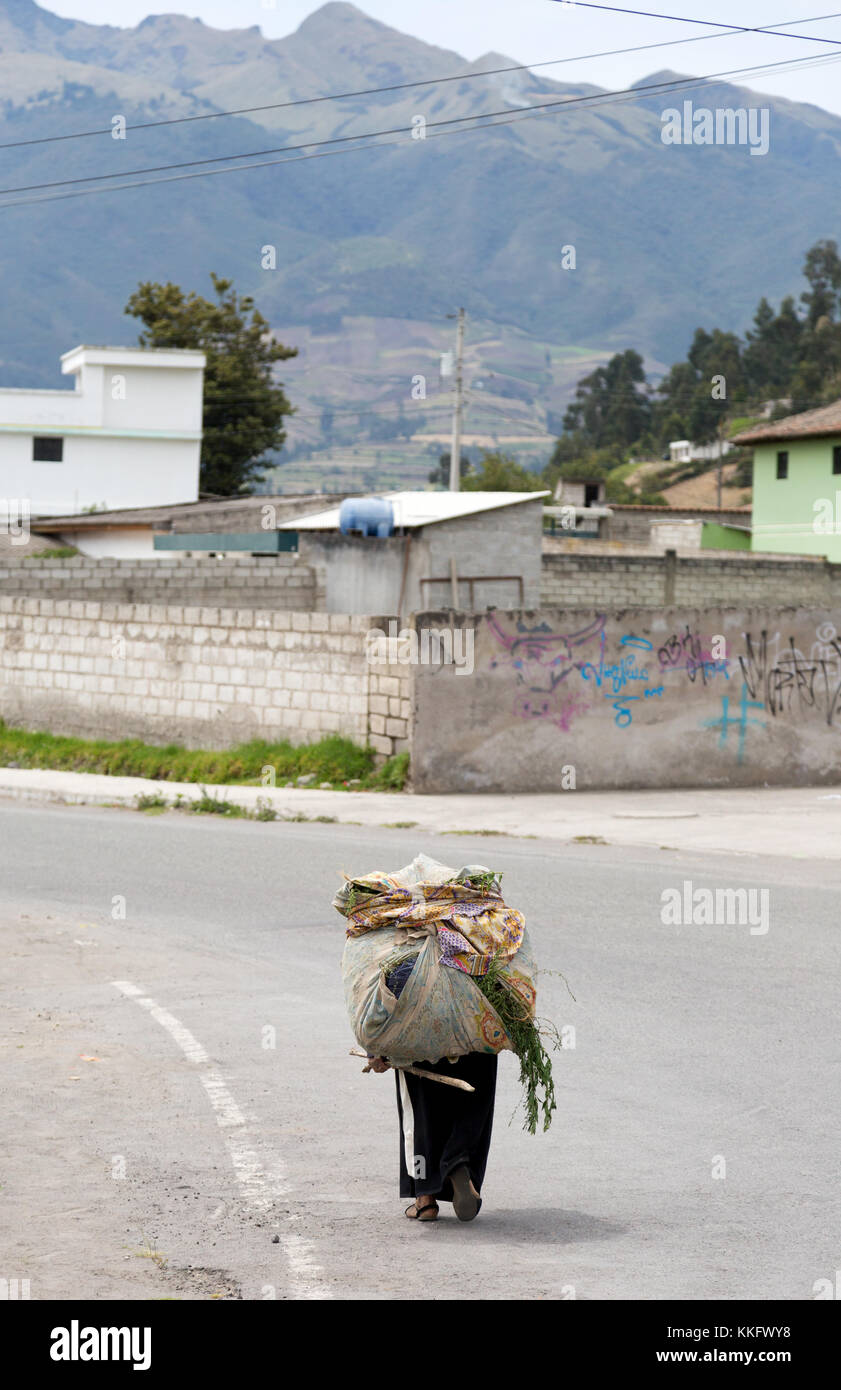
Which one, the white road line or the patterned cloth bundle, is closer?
the white road line

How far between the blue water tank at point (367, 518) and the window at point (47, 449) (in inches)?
1414

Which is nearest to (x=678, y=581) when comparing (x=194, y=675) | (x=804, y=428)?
(x=194, y=675)

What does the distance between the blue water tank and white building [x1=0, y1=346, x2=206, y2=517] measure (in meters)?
35.1

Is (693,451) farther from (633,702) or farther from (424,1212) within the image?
(424,1212)

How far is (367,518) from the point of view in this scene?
1198 inches

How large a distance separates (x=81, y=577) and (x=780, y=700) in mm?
12609

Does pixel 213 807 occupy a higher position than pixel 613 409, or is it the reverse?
pixel 613 409

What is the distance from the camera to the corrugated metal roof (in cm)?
2994

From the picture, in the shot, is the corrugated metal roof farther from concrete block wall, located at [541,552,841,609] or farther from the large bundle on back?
the large bundle on back

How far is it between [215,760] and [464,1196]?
53.9 feet

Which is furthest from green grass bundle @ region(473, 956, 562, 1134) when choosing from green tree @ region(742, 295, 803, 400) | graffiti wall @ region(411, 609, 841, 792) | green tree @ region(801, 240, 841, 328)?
green tree @ region(801, 240, 841, 328)

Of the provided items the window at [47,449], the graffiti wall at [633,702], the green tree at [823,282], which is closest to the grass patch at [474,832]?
the graffiti wall at [633,702]
